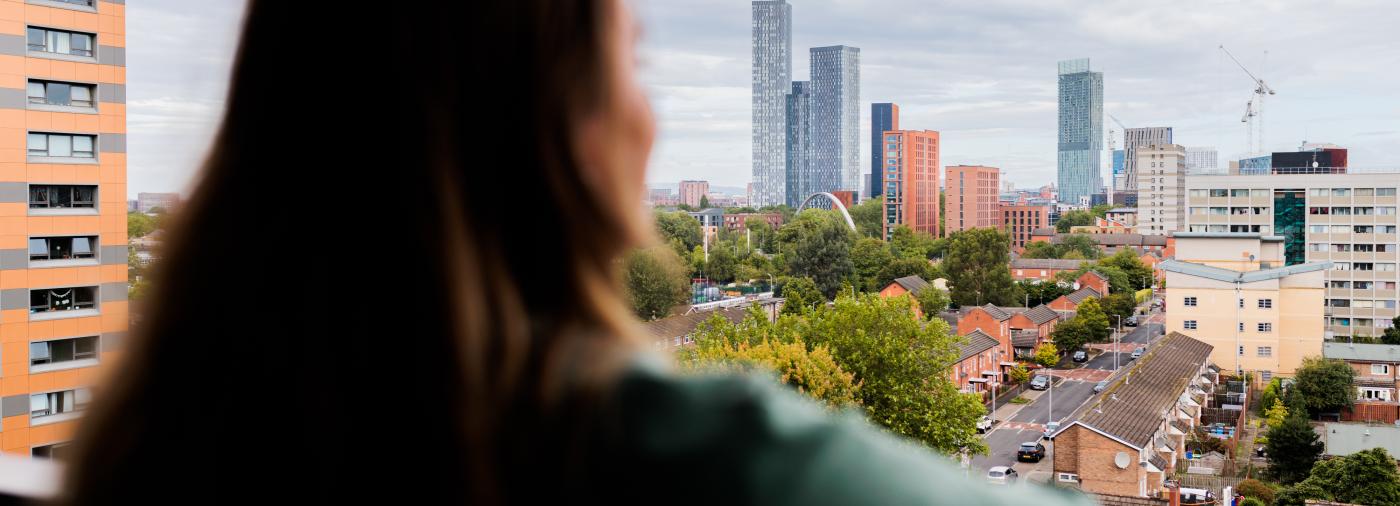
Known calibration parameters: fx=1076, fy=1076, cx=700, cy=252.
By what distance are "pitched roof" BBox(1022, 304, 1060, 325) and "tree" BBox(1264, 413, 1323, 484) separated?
7.40 metres

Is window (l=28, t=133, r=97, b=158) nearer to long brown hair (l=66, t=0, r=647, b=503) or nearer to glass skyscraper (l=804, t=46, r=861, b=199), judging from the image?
long brown hair (l=66, t=0, r=647, b=503)

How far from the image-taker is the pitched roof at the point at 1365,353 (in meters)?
11.8

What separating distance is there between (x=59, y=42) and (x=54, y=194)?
2.20ft

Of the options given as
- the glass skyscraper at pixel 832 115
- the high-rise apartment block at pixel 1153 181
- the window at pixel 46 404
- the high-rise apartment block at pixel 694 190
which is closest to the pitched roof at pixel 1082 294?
the window at pixel 46 404

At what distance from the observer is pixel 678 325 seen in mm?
9016

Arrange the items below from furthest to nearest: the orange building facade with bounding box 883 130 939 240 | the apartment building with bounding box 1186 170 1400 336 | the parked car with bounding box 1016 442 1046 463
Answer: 1. the orange building facade with bounding box 883 130 939 240
2. the apartment building with bounding box 1186 170 1400 336
3. the parked car with bounding box 1016 442 1046 463

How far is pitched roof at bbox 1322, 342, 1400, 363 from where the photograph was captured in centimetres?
1184

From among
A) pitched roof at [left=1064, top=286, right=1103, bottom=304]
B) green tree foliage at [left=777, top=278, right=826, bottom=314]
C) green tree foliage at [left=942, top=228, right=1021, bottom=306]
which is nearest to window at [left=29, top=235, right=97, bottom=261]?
green tree foliage at [left=777, top=278, right=826, bottom=314]

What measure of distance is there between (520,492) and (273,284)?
8cm

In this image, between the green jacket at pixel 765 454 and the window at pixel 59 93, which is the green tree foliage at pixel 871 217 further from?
the green jacket at pixel 765 454

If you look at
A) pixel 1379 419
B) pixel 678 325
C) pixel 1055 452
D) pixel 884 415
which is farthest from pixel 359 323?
pixel 1379 419

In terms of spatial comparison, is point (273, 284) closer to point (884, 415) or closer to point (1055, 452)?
point (884, 415)

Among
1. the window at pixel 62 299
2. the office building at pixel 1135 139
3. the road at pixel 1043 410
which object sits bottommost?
the road at pixel 1043 410

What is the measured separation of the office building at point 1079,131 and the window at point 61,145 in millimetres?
81095
